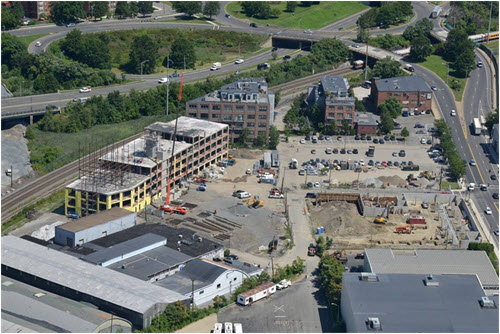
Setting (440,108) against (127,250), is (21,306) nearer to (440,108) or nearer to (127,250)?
(127,250)

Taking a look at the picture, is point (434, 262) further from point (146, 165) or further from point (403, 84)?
point (403, 84)

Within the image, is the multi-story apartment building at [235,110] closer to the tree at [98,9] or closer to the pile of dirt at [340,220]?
the pile of dirt at [340,220]

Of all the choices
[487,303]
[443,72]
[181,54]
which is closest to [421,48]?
[443,72]

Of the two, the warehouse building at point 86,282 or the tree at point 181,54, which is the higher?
the tree at point 181,54

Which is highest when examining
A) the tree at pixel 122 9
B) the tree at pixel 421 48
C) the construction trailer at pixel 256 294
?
the tree at pixel 122 9

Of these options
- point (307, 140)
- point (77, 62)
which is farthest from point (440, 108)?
point (77, 62)

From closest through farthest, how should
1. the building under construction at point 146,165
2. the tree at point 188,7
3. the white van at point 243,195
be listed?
1. the building under construction at point 146,165
2. the white van at point 243,195
3. the tree at point 188,7

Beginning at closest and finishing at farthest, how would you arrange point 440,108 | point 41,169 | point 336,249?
point 336,249, point 41,169, point 440,108

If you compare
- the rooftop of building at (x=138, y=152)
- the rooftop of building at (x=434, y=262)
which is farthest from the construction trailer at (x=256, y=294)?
the rooftop of building at (x=138, y=152)
